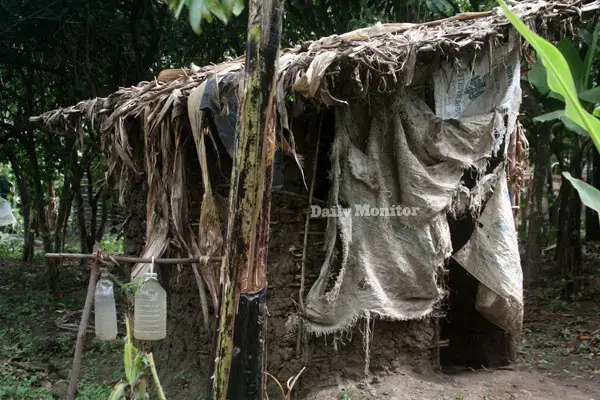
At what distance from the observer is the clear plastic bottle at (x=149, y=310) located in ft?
9.71

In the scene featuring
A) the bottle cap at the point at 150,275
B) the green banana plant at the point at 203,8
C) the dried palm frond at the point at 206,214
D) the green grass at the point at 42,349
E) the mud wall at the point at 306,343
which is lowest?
the green grass at the point at 42,349

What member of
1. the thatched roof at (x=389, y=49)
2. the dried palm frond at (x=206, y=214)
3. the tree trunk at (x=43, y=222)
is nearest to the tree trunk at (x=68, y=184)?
the tree trunk at (x=43, y=222)

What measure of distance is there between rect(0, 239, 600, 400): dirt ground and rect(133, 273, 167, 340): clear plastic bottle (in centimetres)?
132

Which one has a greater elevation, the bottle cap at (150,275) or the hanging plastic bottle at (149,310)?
the bottle cap at (150,275)

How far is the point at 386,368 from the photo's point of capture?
417 centimetres

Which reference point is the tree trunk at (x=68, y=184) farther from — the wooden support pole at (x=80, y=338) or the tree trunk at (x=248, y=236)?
the tree trunk at (x=248, y=236)

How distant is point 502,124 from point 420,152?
0.57m

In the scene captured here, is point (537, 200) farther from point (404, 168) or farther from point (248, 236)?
point (248, 236)

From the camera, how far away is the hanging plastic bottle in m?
2.96

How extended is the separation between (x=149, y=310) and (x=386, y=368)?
1.93 m

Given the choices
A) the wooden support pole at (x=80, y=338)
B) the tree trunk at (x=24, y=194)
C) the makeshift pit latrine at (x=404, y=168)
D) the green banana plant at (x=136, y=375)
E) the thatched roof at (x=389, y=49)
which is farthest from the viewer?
the tree trunk at (x=24, y=194)

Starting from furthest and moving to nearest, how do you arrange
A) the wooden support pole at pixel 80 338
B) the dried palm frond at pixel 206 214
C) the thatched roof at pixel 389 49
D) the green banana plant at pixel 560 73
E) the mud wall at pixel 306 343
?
the mud wall at pixel 306 343, the dried palm frond at pixel 206 214, the thatched roof at pixel 389 49, the wooden support pole at pixel 80 338, the green banana plant at pixel 560 73

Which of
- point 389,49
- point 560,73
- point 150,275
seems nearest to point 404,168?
point 389,49

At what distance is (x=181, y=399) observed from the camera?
454 cm
